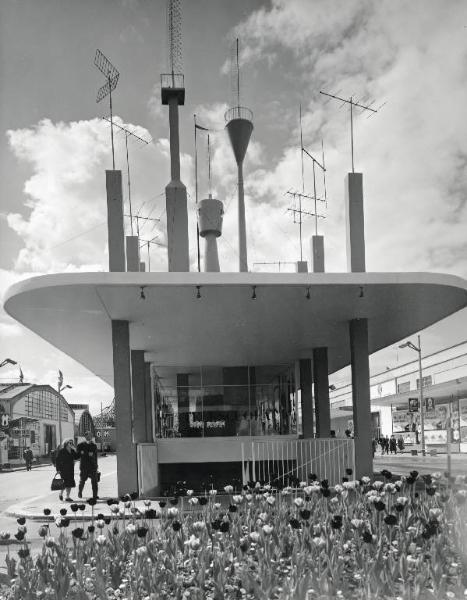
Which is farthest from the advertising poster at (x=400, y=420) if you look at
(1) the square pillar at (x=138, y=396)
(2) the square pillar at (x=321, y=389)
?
(1) the square pillar at (x=138, y=396)

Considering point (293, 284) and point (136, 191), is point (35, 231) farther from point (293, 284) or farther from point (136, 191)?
point (136, 191)

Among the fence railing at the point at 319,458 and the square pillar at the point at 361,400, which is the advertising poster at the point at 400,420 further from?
the square pillar at the point at 361,400

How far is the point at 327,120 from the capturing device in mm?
18391

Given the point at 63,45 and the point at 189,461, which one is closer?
the point at 63,45

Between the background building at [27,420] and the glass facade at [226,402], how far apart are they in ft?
57.3

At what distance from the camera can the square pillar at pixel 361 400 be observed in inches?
690

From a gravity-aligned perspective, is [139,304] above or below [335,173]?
below

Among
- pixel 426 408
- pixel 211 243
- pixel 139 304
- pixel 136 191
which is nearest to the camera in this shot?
pixel 139 304

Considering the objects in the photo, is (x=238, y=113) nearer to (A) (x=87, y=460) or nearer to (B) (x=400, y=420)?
(A) (x=87, y=460)

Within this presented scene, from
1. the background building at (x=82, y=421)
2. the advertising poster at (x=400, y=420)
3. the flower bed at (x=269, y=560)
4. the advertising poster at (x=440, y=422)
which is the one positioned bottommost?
the background building at (x=82, y=421)

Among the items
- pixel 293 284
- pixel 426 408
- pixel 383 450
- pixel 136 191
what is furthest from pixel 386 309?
pixel 383 450

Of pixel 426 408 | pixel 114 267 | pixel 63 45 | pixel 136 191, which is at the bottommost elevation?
pixel 426 408

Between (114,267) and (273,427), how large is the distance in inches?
506

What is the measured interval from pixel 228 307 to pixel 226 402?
1061cm
